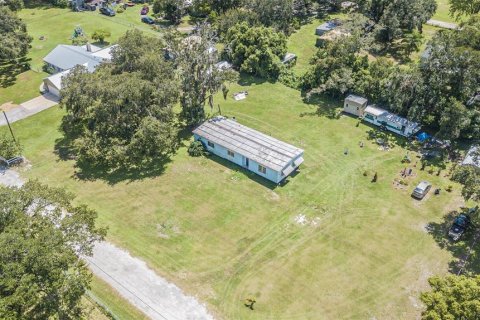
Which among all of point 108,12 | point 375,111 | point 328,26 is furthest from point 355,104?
point 108,12

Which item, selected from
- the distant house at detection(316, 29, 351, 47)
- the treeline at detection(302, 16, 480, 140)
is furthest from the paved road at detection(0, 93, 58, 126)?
the distant house at detection(316, 29, 351, 47)

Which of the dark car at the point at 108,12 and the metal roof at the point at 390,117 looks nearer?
the metal roof at the point at 390,117

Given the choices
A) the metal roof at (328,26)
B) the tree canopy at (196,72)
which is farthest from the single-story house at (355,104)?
the metal roof at (328,26)

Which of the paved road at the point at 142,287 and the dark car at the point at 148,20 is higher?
the dark car at the point at 148,20

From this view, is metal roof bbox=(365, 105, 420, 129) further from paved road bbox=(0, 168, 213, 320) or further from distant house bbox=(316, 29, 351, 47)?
paved road bbox=(0, 168, 213, 320)

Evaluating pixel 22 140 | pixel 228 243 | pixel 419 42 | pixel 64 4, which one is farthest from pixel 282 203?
pixel 64 4

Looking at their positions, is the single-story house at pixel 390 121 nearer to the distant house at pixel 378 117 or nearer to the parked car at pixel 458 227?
the distant house at pixel 378 117
